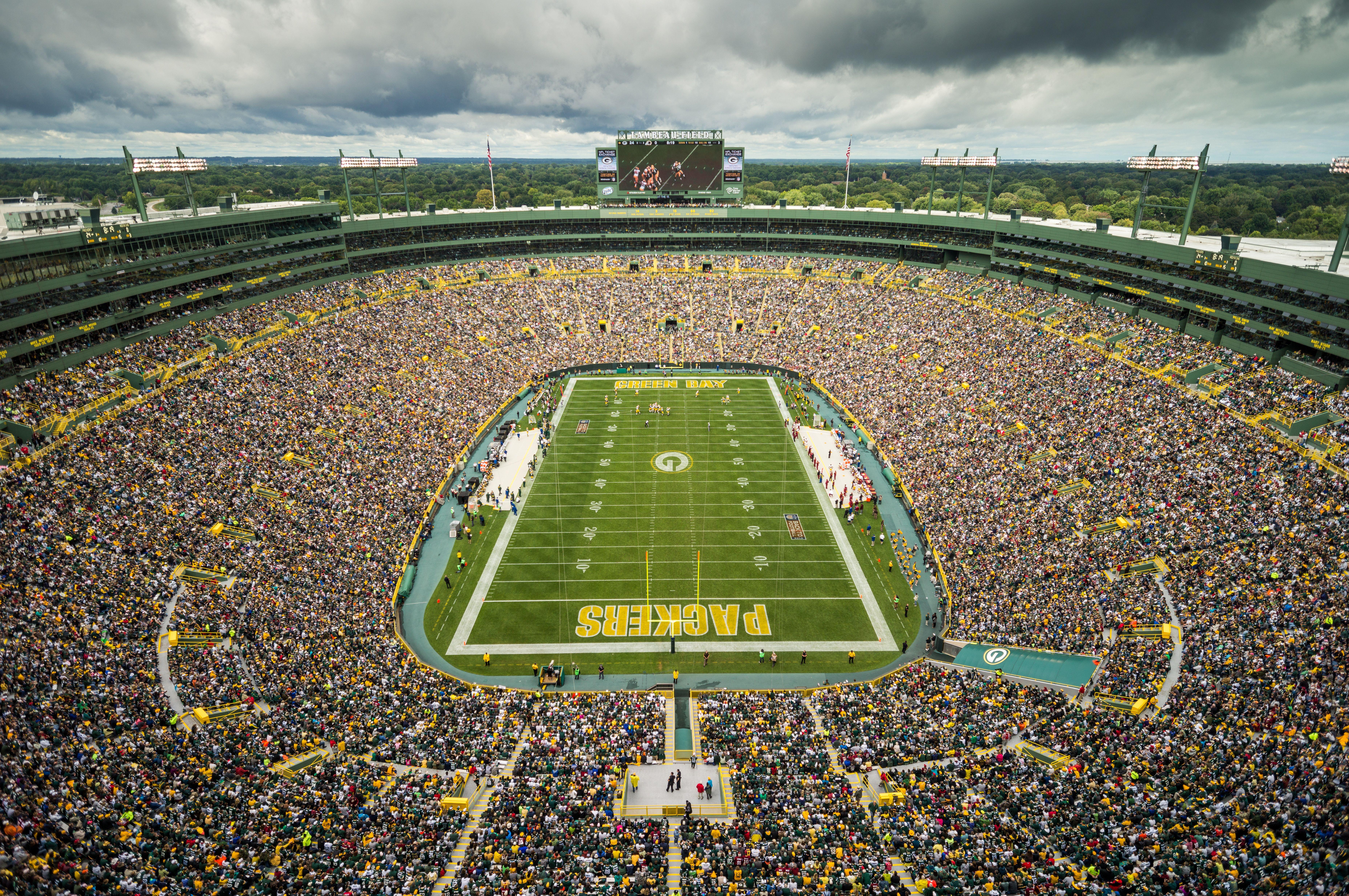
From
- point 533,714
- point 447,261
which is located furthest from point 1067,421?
point 447,261

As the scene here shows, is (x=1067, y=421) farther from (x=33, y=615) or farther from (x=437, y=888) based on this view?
(x=33, y=615)

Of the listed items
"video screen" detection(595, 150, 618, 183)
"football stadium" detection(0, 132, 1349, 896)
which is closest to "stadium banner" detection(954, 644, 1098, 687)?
"football stadium" detection(0, 132, 1349, 896)

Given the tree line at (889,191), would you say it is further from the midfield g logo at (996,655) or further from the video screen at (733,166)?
the midfield g logo at (996,655)

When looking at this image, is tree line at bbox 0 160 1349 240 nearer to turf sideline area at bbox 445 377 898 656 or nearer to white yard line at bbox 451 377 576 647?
turf sideline area at bbox 445 377 898 656

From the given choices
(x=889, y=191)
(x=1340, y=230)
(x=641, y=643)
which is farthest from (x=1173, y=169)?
(x=889, y=191)

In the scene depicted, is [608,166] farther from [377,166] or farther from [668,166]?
[377,166]

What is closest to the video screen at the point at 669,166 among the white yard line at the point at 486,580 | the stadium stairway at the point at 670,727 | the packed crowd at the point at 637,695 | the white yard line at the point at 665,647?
the packed crowd at the point at 637,695
